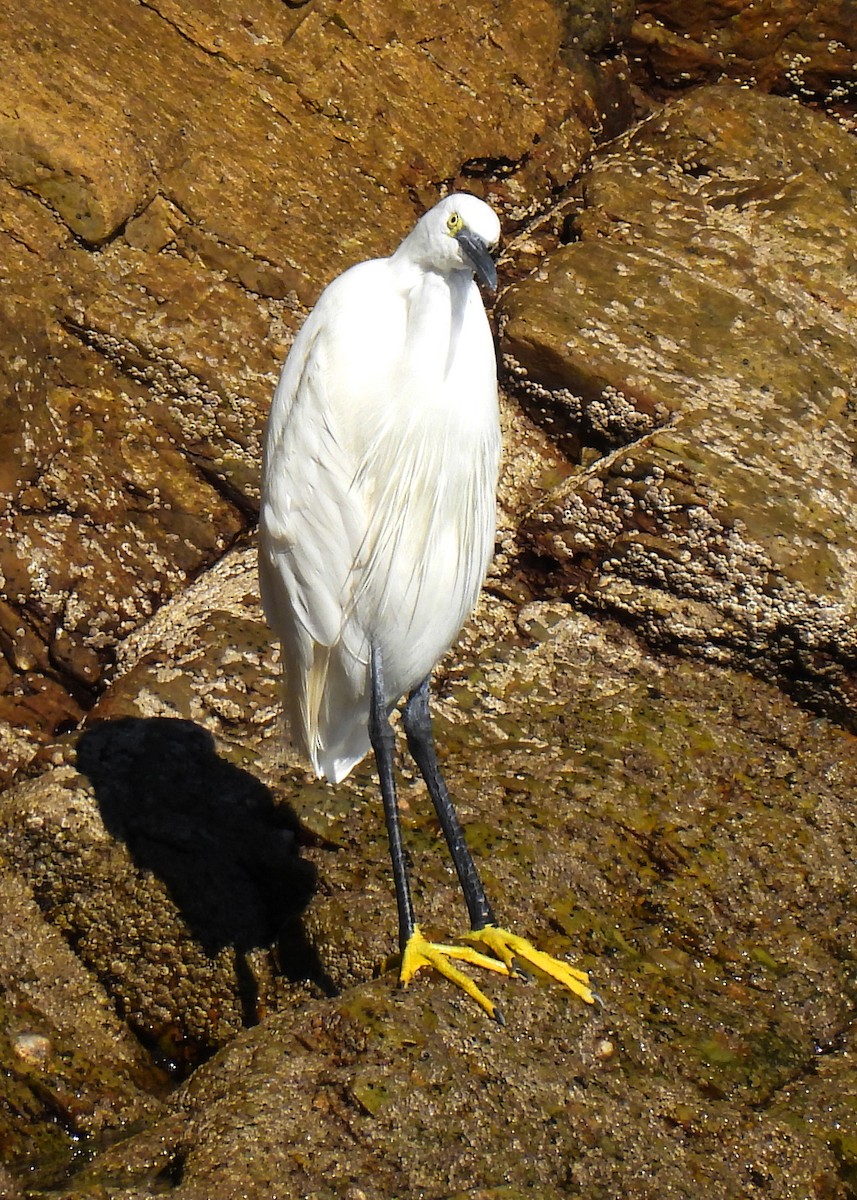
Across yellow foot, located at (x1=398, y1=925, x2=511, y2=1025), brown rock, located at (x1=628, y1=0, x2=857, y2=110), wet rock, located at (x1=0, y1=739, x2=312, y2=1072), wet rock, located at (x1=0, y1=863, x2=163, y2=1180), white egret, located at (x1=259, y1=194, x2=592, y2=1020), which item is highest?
brown rock, located at (x1=628, y1=0, x2=857, y2=110)

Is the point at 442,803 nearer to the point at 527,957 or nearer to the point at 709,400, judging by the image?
the point at 527,957

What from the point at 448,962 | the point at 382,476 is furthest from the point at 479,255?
the point at 448,962

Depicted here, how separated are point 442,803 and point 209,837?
709 mm

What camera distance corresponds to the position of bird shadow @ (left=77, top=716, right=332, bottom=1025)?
3.14 m

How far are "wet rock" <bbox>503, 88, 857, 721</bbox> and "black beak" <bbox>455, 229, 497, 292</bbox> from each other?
1456mm

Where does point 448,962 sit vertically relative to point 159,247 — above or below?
below

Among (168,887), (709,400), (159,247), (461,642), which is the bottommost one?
(168,887)

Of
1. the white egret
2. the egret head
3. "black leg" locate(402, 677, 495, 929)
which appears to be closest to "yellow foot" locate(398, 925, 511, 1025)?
the white egret

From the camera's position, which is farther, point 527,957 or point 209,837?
point 209,837

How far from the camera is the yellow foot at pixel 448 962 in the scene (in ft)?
8.42

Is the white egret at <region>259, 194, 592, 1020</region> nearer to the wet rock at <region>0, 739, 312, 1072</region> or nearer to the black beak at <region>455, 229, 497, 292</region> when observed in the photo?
the black beak at <region>455, 229, 497, 292</region>

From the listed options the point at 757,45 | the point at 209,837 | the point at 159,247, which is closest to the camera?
the point at 209,837

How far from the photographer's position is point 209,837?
3.29m

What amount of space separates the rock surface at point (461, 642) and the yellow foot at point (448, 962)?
0.04 meters
